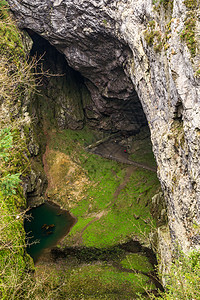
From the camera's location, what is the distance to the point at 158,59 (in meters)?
15.3

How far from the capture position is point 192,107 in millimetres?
11328

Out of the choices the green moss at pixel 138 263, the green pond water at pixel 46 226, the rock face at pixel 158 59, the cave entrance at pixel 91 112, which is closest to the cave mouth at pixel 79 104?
the cave entrance at pixel 91 112

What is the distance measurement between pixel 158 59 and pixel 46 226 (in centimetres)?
2455

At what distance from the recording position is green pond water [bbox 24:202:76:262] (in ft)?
79.8

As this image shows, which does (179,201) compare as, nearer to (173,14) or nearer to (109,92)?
(173,14)

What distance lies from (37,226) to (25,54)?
25604 millimetres

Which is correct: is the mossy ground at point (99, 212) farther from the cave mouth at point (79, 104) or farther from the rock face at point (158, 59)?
the rock face at point (158, 59)

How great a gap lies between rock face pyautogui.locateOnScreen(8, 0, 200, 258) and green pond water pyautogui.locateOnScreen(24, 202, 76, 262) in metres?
16.3

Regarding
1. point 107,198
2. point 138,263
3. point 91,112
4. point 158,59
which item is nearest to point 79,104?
point 91,112

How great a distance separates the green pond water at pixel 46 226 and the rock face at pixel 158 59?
53.6 feet

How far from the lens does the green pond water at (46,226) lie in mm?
24328

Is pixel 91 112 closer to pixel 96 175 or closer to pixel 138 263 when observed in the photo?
pixel 96 175

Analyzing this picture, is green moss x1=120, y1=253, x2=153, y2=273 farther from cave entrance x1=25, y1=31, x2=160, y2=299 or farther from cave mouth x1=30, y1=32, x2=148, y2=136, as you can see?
cave mouth x1=30, y1=32, x2=148, y2=136

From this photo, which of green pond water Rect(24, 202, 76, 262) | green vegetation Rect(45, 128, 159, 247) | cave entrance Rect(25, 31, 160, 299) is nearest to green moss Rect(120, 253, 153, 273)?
cave entrance Rect(25, 31, 160, 299)
